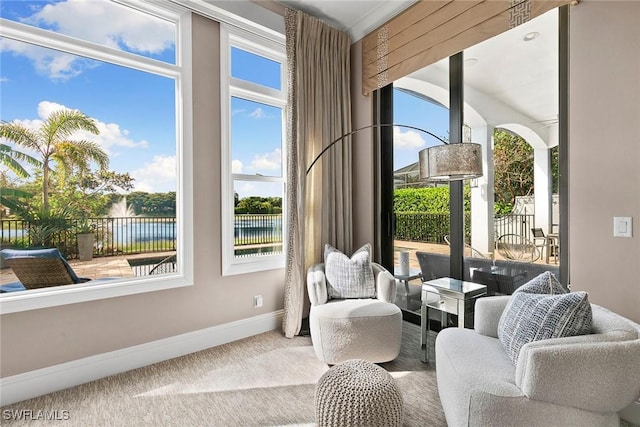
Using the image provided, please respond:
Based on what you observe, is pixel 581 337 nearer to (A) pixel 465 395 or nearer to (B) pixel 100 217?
(A) pixel 465 395

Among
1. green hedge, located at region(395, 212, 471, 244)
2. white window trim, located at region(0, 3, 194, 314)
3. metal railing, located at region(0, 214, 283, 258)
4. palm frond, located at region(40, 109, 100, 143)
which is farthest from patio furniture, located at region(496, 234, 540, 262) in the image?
palm frond, located at region(40, 109, 100, 143)

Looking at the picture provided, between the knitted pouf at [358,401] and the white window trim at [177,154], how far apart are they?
1.64 m

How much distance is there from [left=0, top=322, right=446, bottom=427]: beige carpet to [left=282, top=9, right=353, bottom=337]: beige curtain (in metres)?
0.65

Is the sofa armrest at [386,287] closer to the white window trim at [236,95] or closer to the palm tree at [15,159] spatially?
the white window trim at [236,95]

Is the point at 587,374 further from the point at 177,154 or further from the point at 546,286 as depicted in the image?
the point at 177,154

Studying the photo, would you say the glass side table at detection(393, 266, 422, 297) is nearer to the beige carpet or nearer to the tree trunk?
the beige carpet

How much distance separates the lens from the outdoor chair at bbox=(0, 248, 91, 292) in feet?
7.04

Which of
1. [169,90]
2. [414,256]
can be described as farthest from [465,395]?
[169,90]

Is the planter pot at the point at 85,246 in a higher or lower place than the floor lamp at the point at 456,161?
lower

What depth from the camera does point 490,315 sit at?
1.89 m

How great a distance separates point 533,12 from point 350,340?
8.35 feet

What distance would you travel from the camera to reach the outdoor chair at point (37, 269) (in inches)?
84.4

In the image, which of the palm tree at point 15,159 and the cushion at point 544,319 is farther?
the palm tree at point 15,159

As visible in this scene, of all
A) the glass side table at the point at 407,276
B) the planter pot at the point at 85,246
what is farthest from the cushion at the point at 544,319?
the planter pot at the point at 85,246
